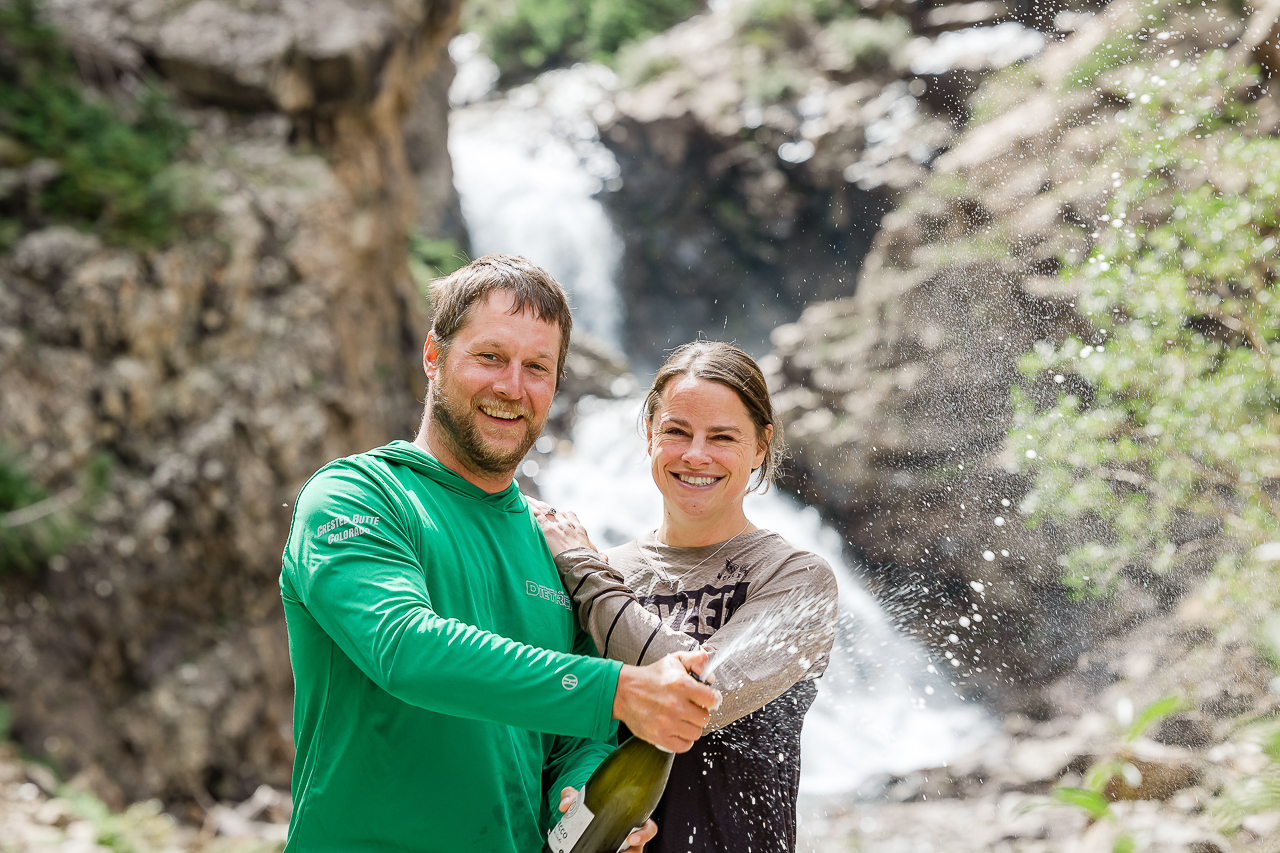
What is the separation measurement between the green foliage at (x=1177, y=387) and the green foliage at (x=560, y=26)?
22791 millimetres

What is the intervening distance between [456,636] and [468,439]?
26.6 inches

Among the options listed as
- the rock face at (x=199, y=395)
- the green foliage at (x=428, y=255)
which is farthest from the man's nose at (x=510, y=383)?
the green foliage at (x=428, y=255)

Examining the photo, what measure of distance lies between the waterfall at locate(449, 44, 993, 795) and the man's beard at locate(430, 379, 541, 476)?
2.51 ft

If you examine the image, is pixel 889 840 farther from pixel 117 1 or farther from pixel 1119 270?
pixel 117 1

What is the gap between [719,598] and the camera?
230cm

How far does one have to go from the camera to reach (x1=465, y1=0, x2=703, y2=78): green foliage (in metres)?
27.8

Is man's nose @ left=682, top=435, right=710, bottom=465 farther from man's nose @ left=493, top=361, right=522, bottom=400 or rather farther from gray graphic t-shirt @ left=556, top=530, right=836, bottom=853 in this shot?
man's nose @ left=493, top=361, right=522, bottom=400

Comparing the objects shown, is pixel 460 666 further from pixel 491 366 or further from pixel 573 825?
pixel 491 366

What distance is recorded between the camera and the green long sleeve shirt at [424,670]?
1.66 metres

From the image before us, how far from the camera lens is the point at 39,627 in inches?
305

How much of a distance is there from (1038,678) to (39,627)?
975 centimetres

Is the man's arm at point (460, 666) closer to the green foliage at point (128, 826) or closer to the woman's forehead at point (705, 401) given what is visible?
the woman's forehead at point (705, 401)

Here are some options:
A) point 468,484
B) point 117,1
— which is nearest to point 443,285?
point 468,484

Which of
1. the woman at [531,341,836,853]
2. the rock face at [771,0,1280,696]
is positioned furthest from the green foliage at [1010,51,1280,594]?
the woman at [531,341,836,853]
